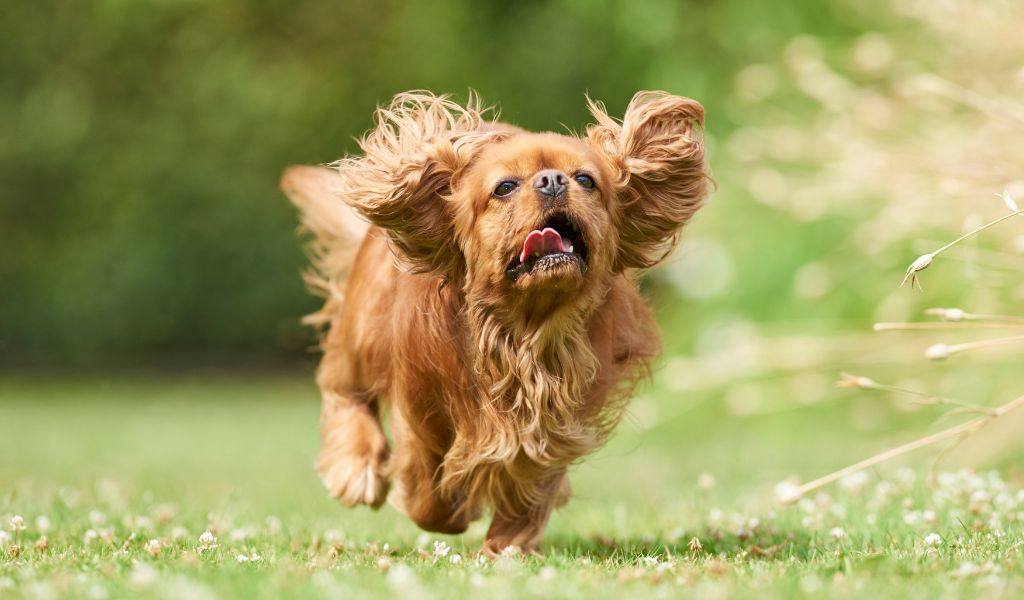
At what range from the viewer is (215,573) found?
2.84 meters

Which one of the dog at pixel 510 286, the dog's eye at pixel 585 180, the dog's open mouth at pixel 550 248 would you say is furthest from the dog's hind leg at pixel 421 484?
the dog's eye at pixel 585 180

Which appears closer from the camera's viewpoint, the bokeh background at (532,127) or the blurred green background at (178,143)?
the bokeh background at (532,127)

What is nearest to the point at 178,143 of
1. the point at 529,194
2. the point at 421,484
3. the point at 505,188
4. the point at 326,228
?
the point at 326,228

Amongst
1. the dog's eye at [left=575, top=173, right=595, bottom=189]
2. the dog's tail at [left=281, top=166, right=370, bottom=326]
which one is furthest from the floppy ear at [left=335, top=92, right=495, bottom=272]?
the dog's tail at [left=281, top=166, right=370, bottom=326]

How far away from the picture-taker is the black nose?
10.6 ft

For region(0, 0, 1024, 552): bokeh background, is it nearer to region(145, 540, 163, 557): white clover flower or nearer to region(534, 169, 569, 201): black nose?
region(534, 169, 569, 201): black nose

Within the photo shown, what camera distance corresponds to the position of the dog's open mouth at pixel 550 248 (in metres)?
3.24

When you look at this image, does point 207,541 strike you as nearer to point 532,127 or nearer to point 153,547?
point 153,547

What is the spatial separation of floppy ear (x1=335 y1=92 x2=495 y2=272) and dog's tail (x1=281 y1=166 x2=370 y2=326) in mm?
1128

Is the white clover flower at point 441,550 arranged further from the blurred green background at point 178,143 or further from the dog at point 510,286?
the blurred green background at point 178,143

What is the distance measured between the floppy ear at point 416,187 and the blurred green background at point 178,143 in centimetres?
833

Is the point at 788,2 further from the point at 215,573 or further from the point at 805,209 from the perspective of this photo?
the point at 215,573

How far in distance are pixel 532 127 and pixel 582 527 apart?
874cm

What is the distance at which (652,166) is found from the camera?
369 cm
